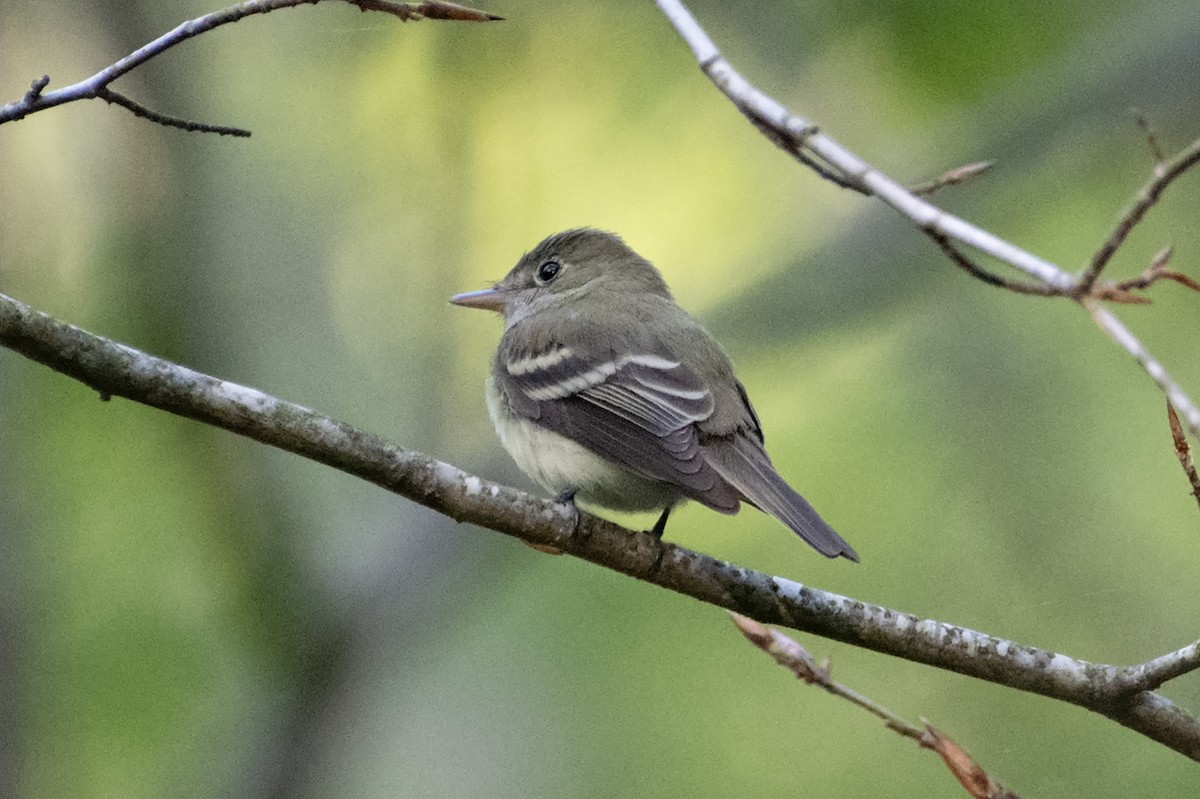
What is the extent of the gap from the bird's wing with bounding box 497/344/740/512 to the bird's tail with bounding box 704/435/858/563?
61mm

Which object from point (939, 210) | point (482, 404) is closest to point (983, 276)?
point (939, 210)

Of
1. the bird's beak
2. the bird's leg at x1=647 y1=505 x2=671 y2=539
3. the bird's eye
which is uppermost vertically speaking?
the bird's eye

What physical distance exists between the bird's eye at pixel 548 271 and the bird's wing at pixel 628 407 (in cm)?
84

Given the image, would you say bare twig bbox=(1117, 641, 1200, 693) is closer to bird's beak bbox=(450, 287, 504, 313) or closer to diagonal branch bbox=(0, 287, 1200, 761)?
diagonal branch bbox=(0, 287, 1200, 761)

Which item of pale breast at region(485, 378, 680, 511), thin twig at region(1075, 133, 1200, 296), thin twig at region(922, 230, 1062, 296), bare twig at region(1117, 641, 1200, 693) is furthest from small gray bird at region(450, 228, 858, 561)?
thin twig at region(1075, 133, 1200, 296)

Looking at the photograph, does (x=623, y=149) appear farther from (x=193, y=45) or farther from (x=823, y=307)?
(x=193, y=45)

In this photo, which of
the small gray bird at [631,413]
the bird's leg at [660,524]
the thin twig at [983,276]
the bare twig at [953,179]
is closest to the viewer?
the thin twig at [983,276]

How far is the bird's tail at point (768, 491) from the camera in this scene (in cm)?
338

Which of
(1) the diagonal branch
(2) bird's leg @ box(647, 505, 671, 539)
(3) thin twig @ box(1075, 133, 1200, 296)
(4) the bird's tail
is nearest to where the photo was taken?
(3) thin twig @ box(1075, 133, 1200, 296)

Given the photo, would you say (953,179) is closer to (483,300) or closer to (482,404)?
(483,300)

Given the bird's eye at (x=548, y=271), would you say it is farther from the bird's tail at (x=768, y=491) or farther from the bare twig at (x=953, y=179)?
the bare twig at (x=953, y=179)

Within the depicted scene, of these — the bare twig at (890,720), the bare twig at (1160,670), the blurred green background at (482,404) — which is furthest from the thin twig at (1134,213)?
the blurred green background at (482,404)

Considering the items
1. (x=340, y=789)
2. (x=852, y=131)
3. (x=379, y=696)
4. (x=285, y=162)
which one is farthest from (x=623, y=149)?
(x=340, y=789)

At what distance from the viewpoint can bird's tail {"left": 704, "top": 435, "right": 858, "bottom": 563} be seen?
3.38 metres
